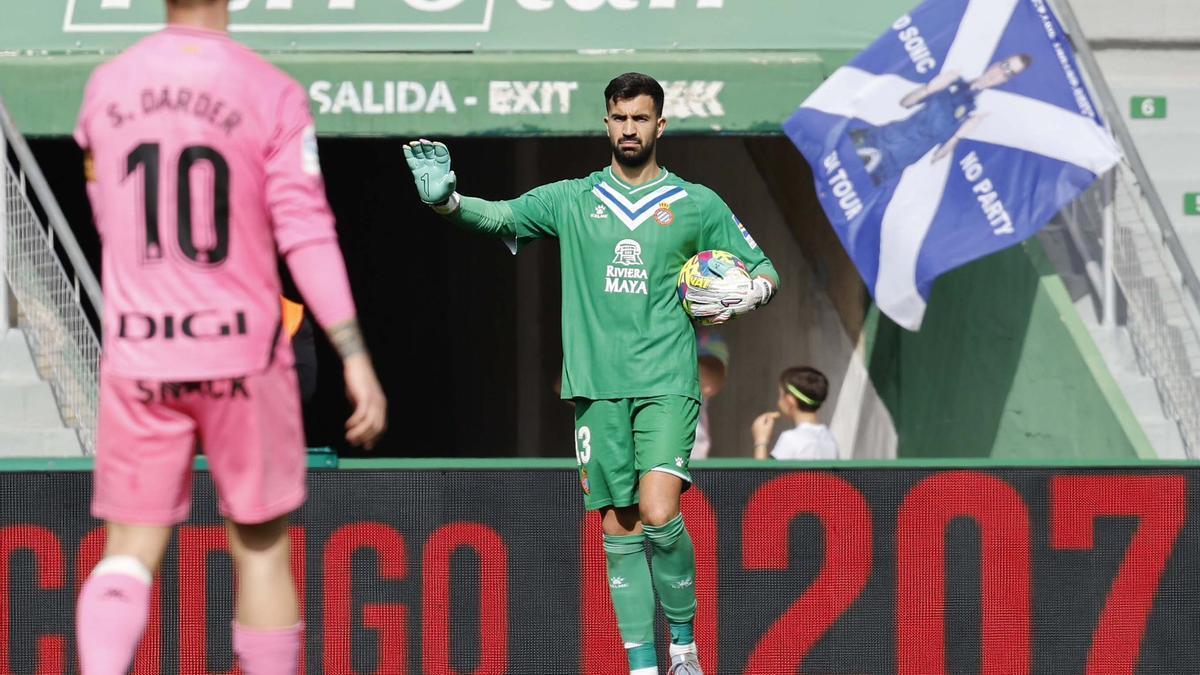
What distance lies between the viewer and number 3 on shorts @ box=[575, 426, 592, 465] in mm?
6684

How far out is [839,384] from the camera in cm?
1303

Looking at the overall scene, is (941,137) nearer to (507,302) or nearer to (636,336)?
(636,336)

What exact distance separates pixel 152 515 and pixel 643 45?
7.70 metres

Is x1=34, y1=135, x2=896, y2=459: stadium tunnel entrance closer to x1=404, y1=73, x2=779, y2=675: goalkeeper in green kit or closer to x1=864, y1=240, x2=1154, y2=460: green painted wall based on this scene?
x1=864, y1=240, x2=1154, y2=460: green painted wall

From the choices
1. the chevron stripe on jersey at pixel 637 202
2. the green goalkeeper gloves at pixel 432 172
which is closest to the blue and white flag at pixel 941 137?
the chevron stripe on jersey at pixel 637 202

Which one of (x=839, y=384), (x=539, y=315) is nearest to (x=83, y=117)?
(x=839, y=384)

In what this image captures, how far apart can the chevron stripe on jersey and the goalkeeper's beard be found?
0.33 feet

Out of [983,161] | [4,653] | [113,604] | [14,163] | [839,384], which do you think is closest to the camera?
[113,604]

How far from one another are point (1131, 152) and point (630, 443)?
201 inches

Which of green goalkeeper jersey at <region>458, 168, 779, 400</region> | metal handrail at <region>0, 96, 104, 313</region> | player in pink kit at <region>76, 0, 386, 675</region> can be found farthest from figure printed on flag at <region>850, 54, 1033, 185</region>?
player in pink kit at <region>76, 0, 386, 675</region>

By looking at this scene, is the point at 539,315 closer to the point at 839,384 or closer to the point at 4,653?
the point at 839,384

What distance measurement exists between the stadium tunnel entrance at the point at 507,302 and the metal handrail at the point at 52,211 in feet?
9.10

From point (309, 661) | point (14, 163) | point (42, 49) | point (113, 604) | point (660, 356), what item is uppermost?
point (42, 49)

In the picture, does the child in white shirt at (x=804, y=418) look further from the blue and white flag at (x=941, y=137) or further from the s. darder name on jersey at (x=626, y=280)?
the s. darder name on jersey at (x=626, y=280)
